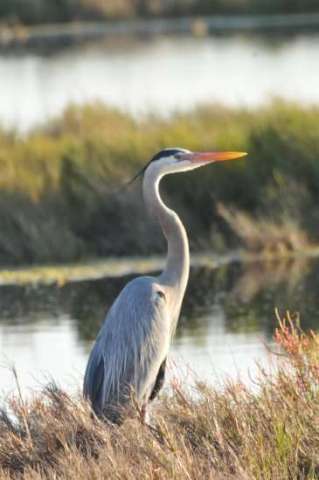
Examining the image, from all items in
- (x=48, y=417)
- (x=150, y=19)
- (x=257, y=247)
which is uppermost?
(x=48, y=417)

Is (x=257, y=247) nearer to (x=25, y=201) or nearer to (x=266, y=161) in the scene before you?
(x=266, y=161)

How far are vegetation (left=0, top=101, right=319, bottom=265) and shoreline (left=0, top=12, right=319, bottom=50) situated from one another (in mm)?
29966

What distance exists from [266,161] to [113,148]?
5.45 feet

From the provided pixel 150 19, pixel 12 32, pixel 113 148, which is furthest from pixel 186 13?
pixel 113 148

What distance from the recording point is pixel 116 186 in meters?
15.4

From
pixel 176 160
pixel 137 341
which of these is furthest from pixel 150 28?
pixel 137 341

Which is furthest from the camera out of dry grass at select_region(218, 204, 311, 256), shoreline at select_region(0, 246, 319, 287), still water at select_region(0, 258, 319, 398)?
dry grass at select_region(218, 204, 311, 256)

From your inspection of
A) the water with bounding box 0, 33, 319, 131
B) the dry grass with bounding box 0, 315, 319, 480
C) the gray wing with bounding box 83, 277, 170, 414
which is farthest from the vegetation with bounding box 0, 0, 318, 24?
the dry grass with bounding box 0, 315, 319, 480

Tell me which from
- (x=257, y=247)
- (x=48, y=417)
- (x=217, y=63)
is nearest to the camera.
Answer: (x=48, y=417)

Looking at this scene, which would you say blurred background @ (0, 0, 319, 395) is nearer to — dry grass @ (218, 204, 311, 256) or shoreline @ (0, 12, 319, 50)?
dry grass @ (218, 204, 311, 256)

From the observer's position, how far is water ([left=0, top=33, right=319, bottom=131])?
29.3 m

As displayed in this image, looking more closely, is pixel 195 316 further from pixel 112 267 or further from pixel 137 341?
pixel 137 341

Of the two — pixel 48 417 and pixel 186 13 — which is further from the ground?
pixel 48 417

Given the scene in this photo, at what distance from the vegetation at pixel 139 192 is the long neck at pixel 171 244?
5.81m
